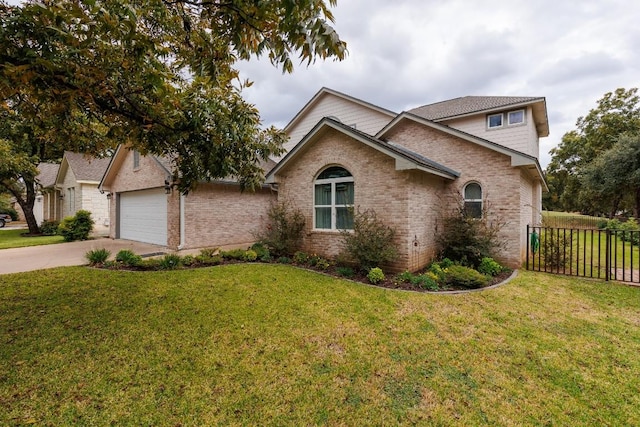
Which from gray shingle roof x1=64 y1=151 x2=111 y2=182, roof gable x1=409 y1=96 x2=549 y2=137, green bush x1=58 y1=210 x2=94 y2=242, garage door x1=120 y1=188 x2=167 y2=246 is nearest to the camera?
roof gable x1=409 y1=96 x2=549 y2=137

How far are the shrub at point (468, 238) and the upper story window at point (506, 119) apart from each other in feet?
20.0

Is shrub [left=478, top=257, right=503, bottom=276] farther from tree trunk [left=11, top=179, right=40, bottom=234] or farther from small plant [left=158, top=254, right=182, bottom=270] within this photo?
tree trunk [left=11, top=179, right=40, bottom=234]

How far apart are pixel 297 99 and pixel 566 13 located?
14655 millimetres

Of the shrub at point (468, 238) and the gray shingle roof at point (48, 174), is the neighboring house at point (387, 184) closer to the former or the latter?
the shrub at point (468, 238)

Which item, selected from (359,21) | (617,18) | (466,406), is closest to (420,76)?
(617,18)

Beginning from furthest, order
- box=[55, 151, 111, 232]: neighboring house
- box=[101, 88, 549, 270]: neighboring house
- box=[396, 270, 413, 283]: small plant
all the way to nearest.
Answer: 1. box=[55, 151, 111, 232]: neighboring house
2. box=[101, 88, 549, 270]: neighboring house
3. box=[396, 270, 413, 283]: small plant

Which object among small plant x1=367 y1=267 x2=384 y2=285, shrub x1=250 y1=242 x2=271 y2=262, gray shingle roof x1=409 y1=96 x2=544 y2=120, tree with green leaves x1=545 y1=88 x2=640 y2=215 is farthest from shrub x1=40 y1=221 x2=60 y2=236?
tree with green leaves x1=545 y1=88 x2=640 y2=215

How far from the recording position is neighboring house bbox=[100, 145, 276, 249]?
1133cm

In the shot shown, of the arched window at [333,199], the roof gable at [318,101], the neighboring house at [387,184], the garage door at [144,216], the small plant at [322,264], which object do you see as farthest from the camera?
the roof gable at [318,101]

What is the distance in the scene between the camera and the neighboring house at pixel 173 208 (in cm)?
1133

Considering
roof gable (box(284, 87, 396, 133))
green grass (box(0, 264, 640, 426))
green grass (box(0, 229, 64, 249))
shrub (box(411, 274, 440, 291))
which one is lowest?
green grass (box(0, 264, 640, 426))

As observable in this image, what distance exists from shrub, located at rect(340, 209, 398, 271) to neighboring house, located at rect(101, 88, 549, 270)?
0.37m

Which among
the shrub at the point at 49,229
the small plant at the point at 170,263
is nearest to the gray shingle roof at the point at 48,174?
the shrub at the point at 49,229

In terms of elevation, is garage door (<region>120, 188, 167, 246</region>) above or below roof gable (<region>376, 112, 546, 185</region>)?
below
